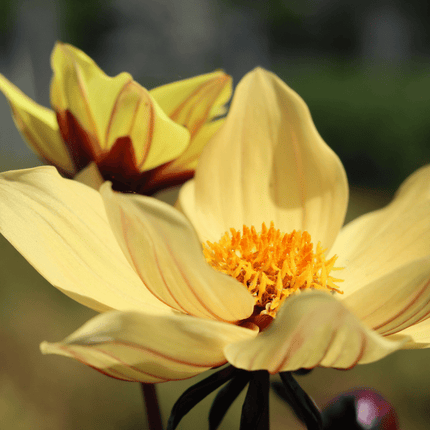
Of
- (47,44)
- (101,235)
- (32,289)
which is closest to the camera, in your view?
(101,235)

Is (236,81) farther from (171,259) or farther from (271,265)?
(171,259)

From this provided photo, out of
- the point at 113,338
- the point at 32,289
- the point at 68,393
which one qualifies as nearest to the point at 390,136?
the point at 32,289

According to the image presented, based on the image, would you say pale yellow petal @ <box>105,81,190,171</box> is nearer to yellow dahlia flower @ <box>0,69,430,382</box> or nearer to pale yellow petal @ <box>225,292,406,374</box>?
yellow dahlia flower @ <box>0,69,430,382</box>

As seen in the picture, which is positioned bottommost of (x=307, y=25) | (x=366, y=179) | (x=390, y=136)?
(x=366, y=179)

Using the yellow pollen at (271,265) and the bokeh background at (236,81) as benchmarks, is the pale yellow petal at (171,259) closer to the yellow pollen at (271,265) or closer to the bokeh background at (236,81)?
the yellow pollen at (271,265)

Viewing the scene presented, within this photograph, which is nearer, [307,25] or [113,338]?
[113,338]

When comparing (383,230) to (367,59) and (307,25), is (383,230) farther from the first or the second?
(307,25)

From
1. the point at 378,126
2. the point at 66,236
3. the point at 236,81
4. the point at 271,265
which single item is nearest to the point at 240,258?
the point at 271,265
